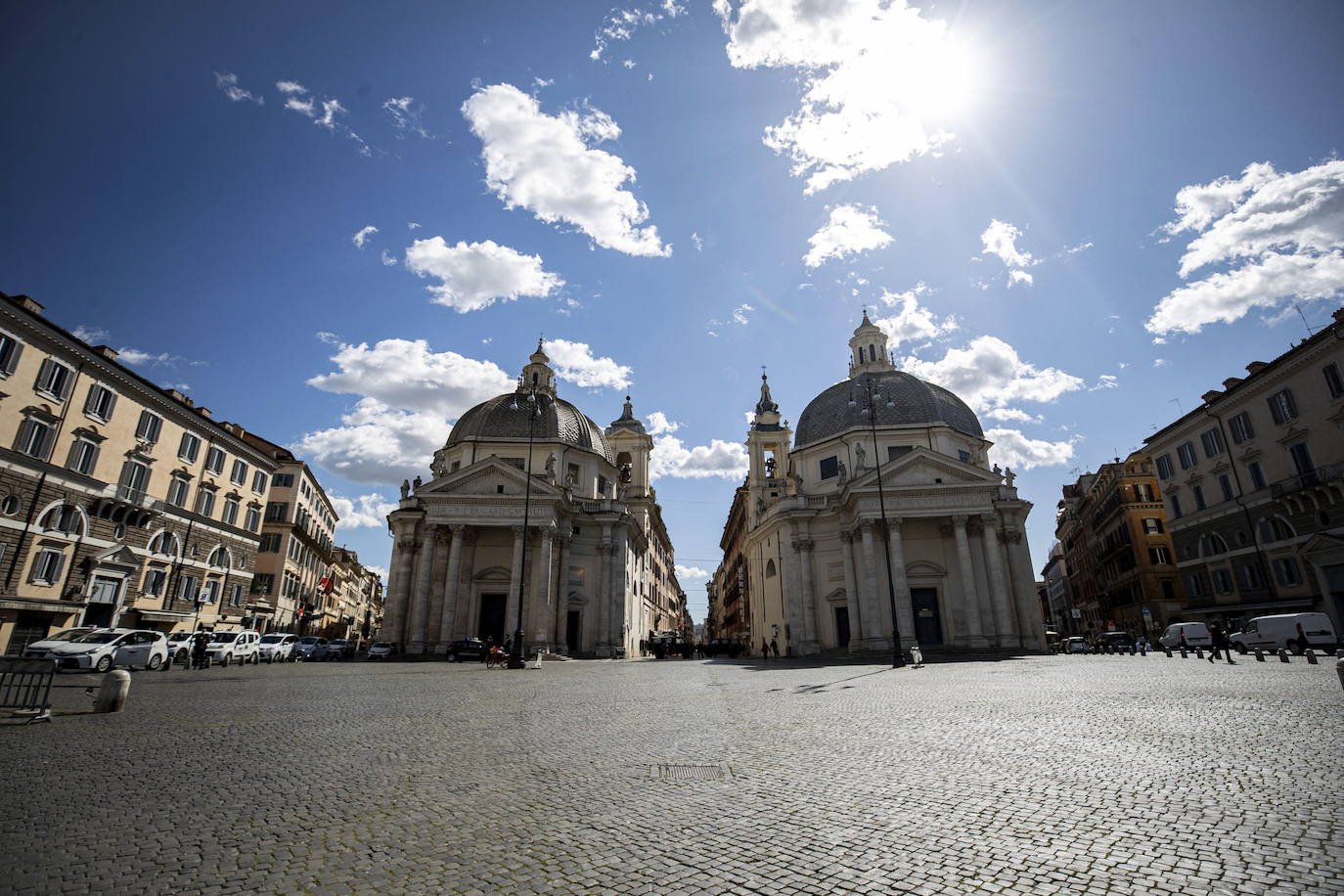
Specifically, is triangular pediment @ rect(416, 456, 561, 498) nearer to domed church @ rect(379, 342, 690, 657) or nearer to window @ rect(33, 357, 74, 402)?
domed church @ rect(379, 342, 690, 657)

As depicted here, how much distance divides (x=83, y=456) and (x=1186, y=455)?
6231 cm

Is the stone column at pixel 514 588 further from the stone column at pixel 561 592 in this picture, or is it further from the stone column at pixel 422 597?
the stone column at pixel 422 597

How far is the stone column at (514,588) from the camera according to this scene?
3797 centimetres

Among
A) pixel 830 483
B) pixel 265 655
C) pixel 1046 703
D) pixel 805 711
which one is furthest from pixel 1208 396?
pixel 265 655

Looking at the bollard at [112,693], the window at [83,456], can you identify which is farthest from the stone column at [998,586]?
the window at [83,456]

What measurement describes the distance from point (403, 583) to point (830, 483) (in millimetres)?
30012

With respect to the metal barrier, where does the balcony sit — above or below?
above

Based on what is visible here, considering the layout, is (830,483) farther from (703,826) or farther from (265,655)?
(703,826)

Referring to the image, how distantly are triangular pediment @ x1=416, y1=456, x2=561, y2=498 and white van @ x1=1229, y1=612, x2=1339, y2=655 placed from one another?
35.4 metres

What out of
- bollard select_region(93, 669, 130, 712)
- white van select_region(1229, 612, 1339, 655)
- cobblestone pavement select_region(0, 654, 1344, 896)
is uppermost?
white van select_region(1229, 612, 1339, 655)

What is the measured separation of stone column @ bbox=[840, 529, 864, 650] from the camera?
1547 inches

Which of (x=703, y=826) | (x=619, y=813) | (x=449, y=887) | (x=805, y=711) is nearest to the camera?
(x=449, y=887)

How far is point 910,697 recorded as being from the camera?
14.8 m

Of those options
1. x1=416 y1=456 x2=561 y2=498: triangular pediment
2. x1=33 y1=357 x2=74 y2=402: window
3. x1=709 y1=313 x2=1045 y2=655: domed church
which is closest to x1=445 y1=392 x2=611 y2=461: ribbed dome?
x1=416 y1=456 x2=561 y2=498: triangular pediment
